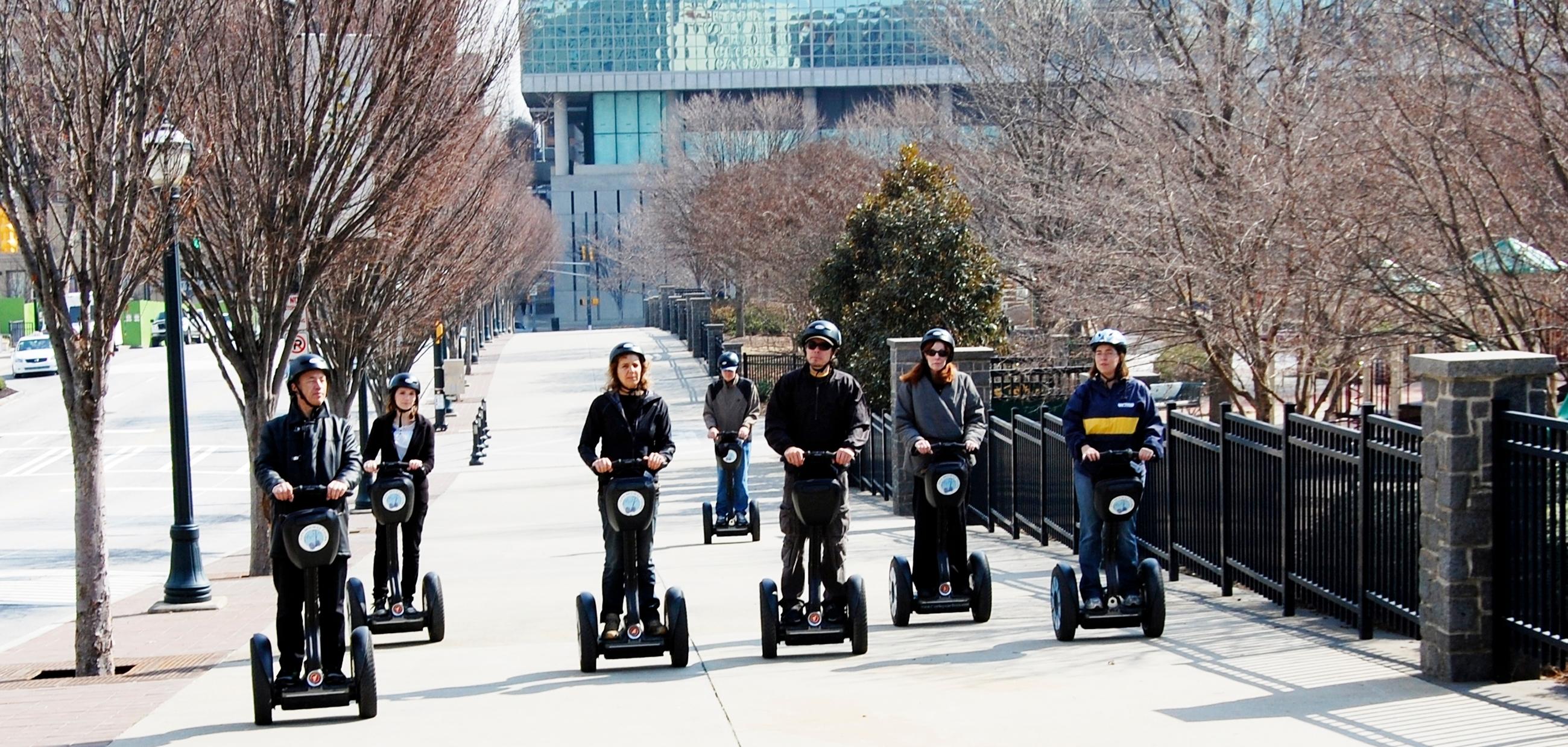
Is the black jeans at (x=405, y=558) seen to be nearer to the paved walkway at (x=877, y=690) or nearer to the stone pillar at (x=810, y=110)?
the paved walkway at (x=877, y=690)

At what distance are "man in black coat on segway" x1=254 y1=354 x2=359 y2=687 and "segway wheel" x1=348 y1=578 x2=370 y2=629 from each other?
1292 millimetres

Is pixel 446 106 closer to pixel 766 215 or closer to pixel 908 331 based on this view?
pixel 908 331

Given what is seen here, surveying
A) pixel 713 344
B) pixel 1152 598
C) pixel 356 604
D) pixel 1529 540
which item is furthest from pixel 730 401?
pixel 713 344

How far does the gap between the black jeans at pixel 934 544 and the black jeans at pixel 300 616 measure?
331 cm

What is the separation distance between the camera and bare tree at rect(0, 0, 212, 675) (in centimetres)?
1032

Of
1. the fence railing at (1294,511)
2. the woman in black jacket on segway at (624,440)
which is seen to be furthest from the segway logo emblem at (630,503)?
the fence railing at (1294,511)

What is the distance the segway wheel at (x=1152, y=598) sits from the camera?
348 inches

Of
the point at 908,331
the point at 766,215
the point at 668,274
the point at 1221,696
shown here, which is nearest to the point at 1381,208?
the point at 1221,696

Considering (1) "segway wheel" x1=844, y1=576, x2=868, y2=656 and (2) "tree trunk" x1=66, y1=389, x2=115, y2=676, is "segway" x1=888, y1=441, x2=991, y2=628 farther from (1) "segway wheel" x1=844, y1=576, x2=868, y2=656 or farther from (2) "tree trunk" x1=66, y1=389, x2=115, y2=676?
(2) "tree trunk" x1=66, y1=389, x2=115, y2=676

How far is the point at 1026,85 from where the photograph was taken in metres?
29.0

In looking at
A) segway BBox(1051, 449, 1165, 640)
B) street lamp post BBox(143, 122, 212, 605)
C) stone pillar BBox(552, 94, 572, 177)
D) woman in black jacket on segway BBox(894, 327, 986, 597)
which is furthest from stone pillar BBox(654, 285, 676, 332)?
segway BBox(1051, 449, 1165, 640)

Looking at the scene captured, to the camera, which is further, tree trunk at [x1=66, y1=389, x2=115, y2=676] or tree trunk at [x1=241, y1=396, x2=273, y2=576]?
→ tree trunk at [x1=241, y1=396, x2=273, y2=576]

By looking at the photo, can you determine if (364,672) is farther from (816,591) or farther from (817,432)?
(817,432)

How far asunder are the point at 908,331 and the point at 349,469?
1857cm
